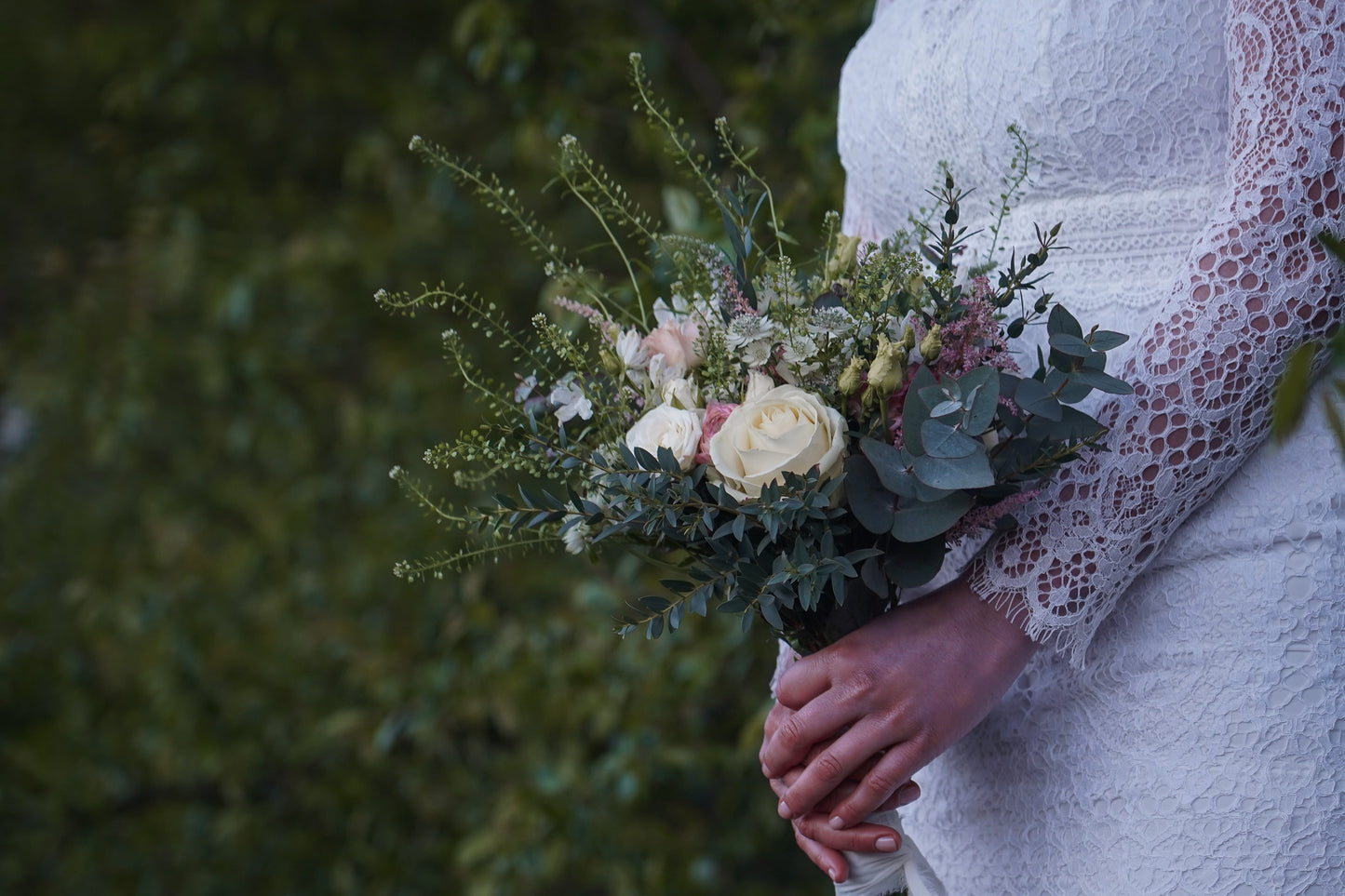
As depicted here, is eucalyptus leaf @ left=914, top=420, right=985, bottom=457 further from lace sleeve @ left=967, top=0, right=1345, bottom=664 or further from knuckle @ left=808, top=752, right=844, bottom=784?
knuckle @ left=808, top=752, right=844, bottom=784

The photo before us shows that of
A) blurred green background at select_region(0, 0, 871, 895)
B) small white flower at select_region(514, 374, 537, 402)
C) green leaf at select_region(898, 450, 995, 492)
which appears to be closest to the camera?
green leaf at select_region(898, 450, 995, 492)

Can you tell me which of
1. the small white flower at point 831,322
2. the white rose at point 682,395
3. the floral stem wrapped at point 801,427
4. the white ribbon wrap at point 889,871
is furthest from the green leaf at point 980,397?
the white ribbon wrap at point 889,871

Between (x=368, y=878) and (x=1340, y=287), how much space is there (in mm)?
2697

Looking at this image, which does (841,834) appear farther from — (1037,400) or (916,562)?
(1037,400)

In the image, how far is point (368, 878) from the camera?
2.95 m

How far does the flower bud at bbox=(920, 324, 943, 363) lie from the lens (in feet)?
2.92

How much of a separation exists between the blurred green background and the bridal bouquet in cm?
148

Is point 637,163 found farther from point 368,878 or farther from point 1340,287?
point 1340,287

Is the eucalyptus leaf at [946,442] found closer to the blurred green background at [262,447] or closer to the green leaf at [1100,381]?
the green leaf at [1100,381]

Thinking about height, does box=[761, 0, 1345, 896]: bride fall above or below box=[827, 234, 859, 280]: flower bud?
below

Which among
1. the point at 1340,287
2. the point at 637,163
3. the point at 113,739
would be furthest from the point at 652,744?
the point at 113,739

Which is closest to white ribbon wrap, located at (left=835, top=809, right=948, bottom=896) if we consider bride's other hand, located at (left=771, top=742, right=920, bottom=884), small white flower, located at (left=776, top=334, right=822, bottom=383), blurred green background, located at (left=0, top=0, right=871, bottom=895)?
bride's other hand, located at (left=771, top=742, right=920, bottom=884)

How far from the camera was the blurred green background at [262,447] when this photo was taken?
268 centimetres

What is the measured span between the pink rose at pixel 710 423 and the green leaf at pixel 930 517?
0.16 m
